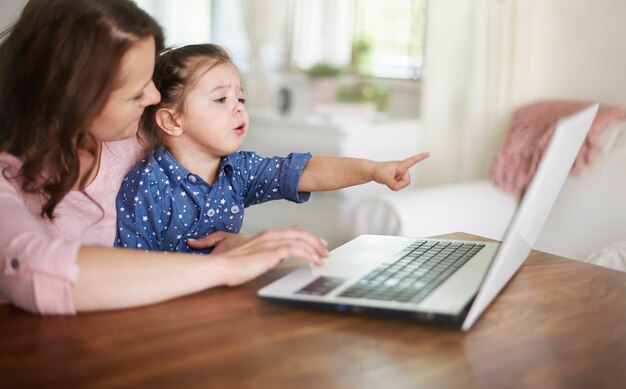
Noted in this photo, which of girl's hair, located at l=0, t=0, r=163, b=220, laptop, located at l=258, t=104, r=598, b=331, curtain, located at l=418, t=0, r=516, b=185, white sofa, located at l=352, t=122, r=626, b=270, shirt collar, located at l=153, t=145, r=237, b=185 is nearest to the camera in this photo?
laptop, located at l=258, t=104, r=598, b=331

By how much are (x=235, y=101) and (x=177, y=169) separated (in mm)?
167

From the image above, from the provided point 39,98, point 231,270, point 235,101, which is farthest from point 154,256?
point 235,101

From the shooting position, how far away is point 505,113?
284cm

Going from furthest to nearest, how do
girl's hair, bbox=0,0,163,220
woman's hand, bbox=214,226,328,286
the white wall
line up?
the white wall < girl's hair, bbox=0,0,163,220 < woman's hand, bbox=214,226,328,286

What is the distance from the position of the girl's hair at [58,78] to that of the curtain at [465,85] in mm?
1967

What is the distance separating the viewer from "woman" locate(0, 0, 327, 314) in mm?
879

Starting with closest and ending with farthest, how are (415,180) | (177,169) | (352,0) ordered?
(177,169) < (415,180) < (352,0)

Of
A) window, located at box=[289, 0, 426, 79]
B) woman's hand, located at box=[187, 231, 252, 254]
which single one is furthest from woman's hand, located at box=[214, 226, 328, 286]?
window, located at box=[289, 0, 426, 79]

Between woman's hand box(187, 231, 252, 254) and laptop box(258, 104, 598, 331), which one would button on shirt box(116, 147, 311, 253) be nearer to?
woman's hand box(187, 231, 252, 254)

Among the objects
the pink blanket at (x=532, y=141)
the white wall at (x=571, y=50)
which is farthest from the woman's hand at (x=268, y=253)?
the white wall at (x=571, y=50)

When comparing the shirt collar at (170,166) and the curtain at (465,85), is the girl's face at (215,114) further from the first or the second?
the curtain at (465,85)

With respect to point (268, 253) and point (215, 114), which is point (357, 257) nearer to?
point (268, 253)

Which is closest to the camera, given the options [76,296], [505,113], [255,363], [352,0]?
[255,363]

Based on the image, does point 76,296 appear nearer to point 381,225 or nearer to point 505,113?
point 381,225
